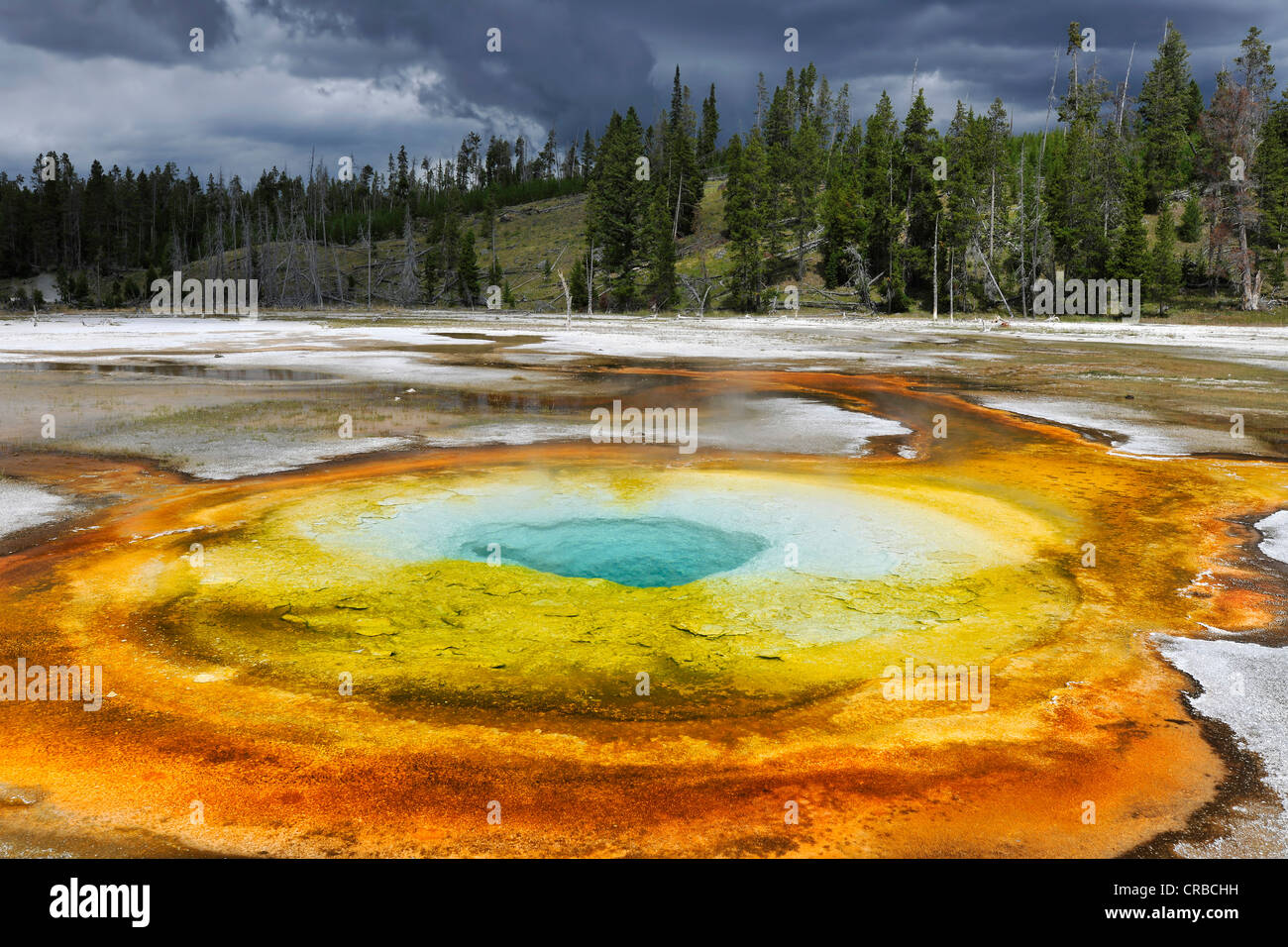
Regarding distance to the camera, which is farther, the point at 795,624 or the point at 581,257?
the point at 581,257

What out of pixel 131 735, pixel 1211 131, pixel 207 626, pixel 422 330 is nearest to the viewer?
pixel 131 735

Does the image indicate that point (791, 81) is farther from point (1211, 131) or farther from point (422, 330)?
point (422, 330)

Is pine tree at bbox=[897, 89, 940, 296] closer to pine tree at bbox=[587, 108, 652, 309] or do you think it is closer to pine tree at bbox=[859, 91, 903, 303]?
pine tree at bbox=[859, 91, 903, 303]

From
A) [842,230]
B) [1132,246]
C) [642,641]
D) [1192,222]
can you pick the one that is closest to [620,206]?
[842,230]

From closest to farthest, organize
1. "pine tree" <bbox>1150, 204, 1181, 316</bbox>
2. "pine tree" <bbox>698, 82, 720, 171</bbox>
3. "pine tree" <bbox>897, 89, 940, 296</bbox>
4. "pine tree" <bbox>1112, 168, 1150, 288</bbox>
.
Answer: "pine tree" <bbox>1150, 204, 1181, 316</bbox>, "pine tree" <bbox>1112, 168, 1150, 288</bbox>, "pine tree" <bbox>897, 89, 940, 296</bbox>, "pine tree" <bbox>698, 82, 720, 171</bbox>

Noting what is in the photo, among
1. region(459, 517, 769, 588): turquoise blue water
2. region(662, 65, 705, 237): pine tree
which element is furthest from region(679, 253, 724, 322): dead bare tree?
region(459, 517, 769, 588): turquoise blue water

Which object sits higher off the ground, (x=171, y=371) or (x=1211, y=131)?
(x=1211, y=131)

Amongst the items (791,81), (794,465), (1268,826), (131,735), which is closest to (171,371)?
(794,465)
